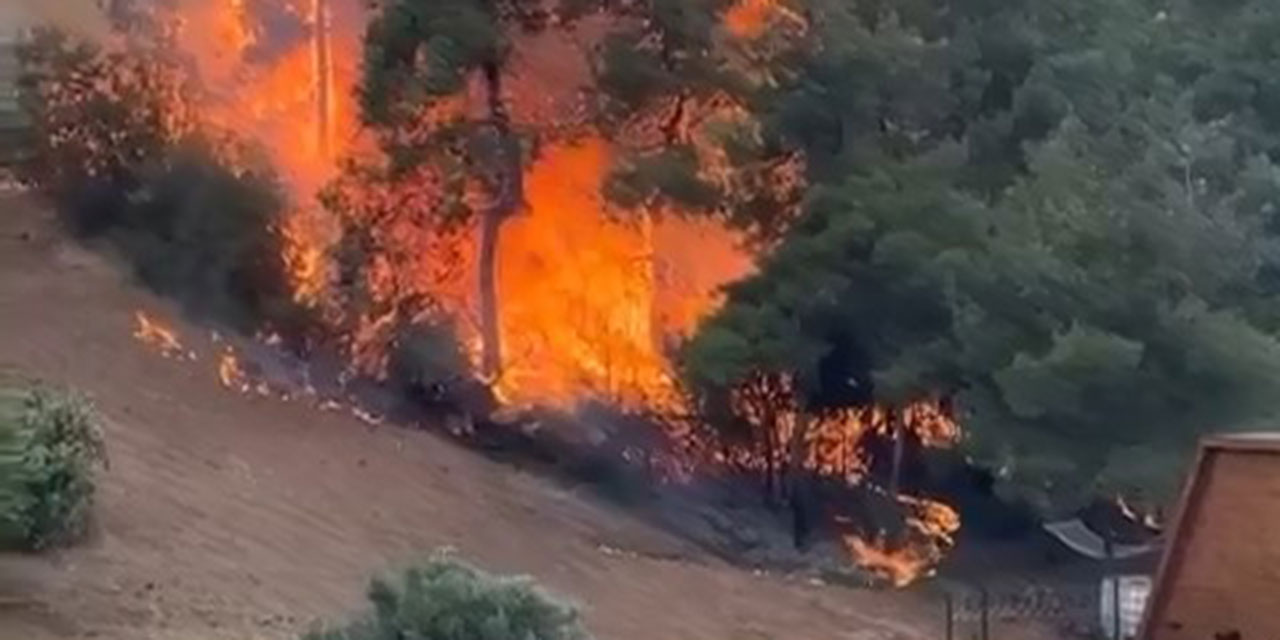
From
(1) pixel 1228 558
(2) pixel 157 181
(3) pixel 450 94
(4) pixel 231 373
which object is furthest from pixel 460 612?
(2) pixel 157 181

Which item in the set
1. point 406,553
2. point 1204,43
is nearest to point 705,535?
point 406,553

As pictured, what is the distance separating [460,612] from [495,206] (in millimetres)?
14598

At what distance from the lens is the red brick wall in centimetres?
977

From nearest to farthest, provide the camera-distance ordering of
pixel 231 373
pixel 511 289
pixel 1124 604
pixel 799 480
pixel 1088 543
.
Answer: pixel 1124 604 < pixel 1088 543 < pixel 231 373 < pixel 799 480 < pixel 511 289

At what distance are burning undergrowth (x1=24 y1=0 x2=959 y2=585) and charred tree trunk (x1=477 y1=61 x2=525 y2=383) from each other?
0.09 meters

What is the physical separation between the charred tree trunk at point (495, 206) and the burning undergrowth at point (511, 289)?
0.31 feet

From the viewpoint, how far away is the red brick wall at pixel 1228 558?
9773 millimetres

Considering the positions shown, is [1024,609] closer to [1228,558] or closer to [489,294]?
[489,294]

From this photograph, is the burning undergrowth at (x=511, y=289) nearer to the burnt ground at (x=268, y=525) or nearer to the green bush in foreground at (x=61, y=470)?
the burnt ground at (x=268, y=525)

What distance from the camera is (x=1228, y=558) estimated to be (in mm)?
9906

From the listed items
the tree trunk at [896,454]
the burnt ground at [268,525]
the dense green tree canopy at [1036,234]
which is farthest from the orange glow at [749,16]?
the burnt ground at [268,525]

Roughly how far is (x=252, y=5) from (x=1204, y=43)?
11.0m

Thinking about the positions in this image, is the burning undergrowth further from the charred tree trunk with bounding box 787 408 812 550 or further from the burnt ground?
the burnt ground

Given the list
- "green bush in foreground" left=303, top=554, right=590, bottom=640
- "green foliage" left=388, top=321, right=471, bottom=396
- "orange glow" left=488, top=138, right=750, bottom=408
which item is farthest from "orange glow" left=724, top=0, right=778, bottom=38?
"green bush in foreground" left=303, top=554, right=590, bottom=640
